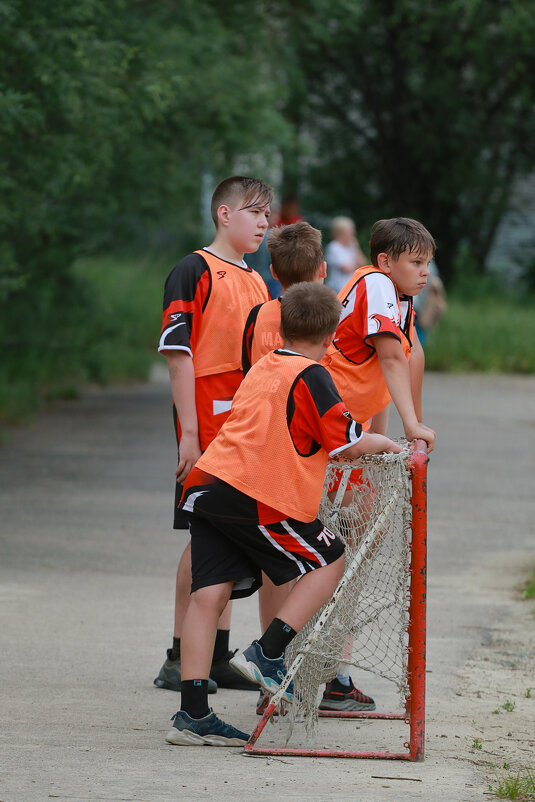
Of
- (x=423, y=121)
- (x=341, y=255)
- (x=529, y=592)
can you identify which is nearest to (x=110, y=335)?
(x=341, y=255)

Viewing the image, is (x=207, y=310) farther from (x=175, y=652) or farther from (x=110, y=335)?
(x=110, y=335)

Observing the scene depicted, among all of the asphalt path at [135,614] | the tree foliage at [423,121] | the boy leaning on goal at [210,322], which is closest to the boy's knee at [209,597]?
the asphalt path at [135,614]

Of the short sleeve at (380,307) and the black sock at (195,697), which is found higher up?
the short sleeve at (380,307)

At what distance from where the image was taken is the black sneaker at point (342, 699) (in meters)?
4.86

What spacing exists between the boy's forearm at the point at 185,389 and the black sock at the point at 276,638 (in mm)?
966

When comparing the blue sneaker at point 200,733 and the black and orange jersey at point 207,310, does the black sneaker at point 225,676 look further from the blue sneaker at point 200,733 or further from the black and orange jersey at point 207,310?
the black and orange jersey at point 207,310

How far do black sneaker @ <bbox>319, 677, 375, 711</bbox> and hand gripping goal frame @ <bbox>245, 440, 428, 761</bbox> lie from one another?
0.53m

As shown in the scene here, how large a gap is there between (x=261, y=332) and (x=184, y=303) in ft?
1.17

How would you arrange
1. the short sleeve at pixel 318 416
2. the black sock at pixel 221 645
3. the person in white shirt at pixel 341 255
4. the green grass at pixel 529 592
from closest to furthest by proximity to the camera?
the short sleeve at pixel 318 416, the black sock at pixel 221 645, the green grass at pixel 529 592, the person in white shirt at pixel 341 255

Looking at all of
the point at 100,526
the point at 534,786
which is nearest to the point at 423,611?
the point at 534,786

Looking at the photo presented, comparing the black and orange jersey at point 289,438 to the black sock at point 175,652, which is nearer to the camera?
the black and orange jersey at point 289,438

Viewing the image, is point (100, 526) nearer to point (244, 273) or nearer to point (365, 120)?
point (244, 273)

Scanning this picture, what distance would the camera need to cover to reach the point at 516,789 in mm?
3793

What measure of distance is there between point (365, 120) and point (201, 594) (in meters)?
23.7
